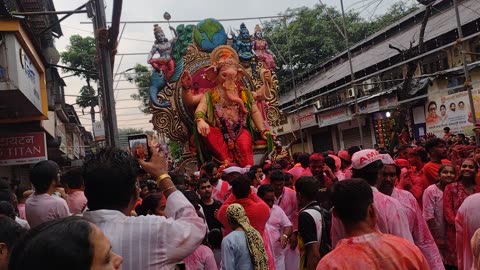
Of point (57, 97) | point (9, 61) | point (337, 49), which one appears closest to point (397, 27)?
point (337, 49)

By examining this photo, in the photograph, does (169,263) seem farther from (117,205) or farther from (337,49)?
(337,49)

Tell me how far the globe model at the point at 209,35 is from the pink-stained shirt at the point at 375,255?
13.8m

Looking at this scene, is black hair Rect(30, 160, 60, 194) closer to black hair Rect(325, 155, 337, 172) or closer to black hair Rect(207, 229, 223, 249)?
black hair Rect(207, 229, 223, 249)

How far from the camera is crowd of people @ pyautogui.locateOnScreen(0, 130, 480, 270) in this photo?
5.98 ft

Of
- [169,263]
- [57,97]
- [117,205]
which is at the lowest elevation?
[169,263]

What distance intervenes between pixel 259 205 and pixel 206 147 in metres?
9.93

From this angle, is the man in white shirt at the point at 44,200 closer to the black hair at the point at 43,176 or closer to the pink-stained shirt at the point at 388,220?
the black hair at the point at 43,176

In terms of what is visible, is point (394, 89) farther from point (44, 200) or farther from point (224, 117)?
point (44, 200)

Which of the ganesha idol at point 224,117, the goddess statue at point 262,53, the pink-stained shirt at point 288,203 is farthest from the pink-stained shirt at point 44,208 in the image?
the goddess statue at point 262,53

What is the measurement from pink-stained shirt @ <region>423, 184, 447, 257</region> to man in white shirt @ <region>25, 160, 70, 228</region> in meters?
3.43

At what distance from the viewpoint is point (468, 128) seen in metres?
16.2

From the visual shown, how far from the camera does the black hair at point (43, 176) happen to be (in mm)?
4293

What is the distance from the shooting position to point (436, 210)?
5.47m

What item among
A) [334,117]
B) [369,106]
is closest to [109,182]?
[369,106]
